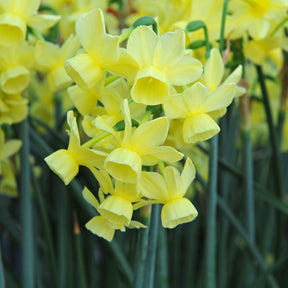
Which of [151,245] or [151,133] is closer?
[151,133]

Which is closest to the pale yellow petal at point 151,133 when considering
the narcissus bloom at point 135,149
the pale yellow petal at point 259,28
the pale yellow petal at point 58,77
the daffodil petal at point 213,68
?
the narcissus bloom at point 135,149

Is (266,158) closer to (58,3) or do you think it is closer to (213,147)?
(213,147)

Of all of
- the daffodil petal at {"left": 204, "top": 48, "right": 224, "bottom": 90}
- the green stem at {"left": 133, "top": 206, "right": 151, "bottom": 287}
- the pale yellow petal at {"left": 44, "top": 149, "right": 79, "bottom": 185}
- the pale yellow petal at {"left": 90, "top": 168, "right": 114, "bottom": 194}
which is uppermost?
the daffodil petal at {"left": 204, "top": 48, "right": 224, "bottom": 90}

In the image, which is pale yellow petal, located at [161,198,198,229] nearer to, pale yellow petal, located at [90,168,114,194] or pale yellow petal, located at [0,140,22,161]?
pale yellow petal, located at [90,168,114,194]

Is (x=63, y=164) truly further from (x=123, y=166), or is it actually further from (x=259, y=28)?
(x=259, y=28)

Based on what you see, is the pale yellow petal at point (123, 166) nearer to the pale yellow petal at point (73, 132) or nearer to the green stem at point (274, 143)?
the pale yellow petal at point (73, 132)

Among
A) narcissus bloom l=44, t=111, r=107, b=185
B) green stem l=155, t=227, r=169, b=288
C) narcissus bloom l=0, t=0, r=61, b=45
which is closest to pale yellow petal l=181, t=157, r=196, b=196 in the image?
narcissus bloom l=44, t=111, r=107, b=185

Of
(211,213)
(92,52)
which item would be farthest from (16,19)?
(211,213)
